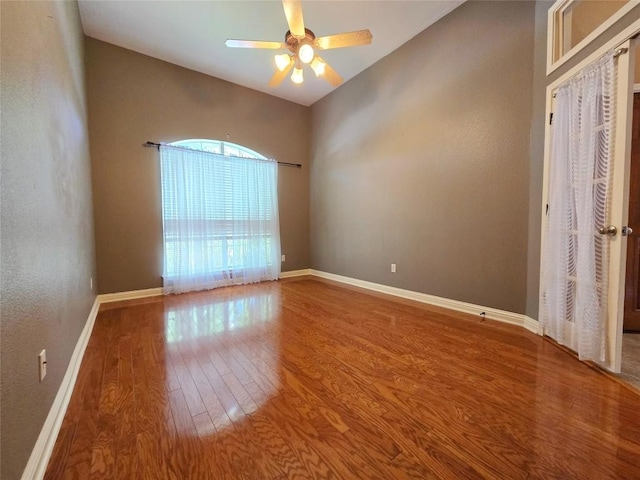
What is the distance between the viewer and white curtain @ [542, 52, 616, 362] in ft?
5.52

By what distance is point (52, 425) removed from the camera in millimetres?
1179

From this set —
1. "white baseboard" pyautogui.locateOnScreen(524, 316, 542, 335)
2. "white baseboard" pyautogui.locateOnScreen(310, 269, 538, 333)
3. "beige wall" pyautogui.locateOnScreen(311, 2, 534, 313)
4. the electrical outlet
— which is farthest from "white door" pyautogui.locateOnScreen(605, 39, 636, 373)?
the electrical outlet

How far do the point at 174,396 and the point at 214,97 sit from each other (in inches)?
162

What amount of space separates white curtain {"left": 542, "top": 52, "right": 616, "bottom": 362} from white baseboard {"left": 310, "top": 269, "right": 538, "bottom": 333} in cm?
31

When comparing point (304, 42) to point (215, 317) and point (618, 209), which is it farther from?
point (215, 317)

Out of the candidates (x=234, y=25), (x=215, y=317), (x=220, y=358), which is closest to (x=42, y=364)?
(x=220, y=358)

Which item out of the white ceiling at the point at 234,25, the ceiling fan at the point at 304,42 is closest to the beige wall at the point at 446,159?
the white ceiling at the point at 234,25

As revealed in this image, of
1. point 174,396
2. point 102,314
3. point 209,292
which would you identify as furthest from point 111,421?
point 209,292

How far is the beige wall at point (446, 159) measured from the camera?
248 cm

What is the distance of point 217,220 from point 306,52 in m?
2.64

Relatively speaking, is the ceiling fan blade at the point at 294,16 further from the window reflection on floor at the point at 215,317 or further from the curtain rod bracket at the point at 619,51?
the window reflection on floor at the point at 215,317

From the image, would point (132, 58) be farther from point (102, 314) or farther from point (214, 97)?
point (102, 314)

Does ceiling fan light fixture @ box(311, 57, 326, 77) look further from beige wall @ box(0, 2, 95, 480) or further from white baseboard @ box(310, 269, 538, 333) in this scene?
white baseboard @ box(310, 269, 538, 333)

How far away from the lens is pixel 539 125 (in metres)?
2.27
